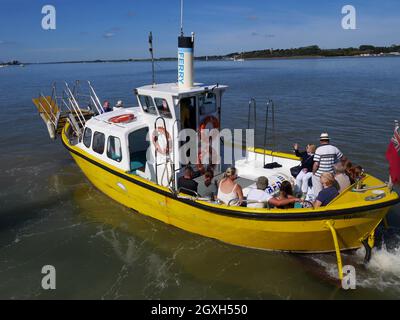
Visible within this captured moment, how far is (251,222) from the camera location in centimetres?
615

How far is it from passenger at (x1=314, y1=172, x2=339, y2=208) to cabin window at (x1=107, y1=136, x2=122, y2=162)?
4.63 metres

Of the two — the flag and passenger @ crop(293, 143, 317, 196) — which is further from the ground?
the flag

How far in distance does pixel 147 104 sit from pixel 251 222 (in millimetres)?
3692

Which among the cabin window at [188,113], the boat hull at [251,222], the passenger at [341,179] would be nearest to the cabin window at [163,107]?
the cabin window at [188,113]

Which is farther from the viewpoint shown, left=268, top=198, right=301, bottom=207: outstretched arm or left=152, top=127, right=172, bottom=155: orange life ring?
left=152, top=127, right=172, bottom=155: orange life ring

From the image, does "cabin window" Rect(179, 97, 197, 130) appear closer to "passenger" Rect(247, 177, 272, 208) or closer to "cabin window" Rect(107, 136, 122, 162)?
"cabin window" Rect(107, 136, 122, 162)

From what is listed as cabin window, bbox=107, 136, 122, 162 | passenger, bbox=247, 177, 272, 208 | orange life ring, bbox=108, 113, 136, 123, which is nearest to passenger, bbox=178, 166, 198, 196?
passenger, bbox=247, 177, 272, 208

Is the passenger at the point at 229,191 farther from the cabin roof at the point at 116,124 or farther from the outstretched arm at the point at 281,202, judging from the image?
the cabin roof at the point at 116,124

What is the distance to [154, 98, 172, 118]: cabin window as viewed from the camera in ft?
24.3

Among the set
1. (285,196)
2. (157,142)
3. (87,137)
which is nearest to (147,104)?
(157,142)

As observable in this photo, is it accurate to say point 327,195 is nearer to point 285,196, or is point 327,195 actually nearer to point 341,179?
point 341,179

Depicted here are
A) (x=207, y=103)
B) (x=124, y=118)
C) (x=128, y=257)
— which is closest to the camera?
(x=128, y=257)

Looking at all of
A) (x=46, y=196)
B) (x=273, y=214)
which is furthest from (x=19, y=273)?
(x=273, y=214)
